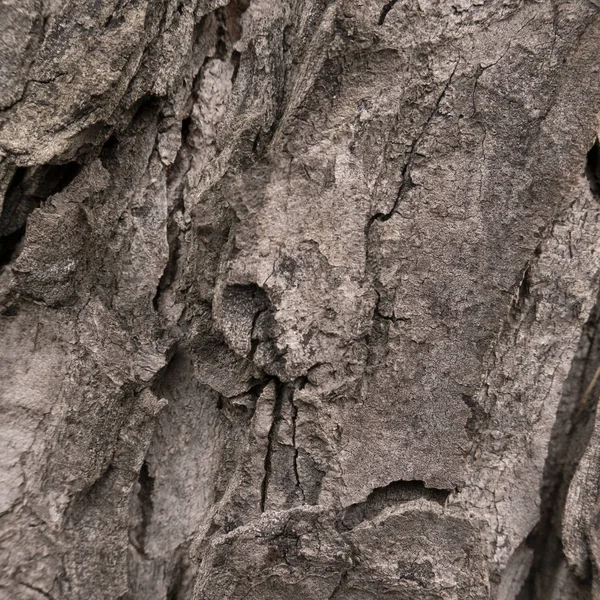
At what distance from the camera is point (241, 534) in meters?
0.92

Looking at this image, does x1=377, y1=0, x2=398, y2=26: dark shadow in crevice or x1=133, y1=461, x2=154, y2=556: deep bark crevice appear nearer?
x1=377, y1=0, x2=398, y2=26: dark shadow in crevice

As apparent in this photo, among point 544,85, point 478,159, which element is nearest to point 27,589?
point 478,159

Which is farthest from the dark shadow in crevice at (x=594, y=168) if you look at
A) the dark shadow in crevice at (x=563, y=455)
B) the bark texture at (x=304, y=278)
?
the dark shadow in crevice at (x=563, y=455)

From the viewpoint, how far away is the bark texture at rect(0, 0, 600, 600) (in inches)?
34.2

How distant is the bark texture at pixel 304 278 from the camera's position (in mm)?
870

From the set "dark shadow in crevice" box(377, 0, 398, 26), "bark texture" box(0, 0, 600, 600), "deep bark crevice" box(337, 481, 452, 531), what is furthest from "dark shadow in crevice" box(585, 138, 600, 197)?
"deep bark crevice" box(337, 481, 452, 531)

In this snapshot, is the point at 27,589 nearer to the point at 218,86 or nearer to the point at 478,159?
the point at 218,86

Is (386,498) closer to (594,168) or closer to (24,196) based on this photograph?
(594,168)

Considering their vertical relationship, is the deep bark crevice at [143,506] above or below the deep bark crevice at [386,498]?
below

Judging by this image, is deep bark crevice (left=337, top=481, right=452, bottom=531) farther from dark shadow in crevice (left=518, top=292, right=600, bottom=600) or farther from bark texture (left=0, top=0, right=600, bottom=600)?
dark shadow in crevice (left=518, top=292, right=600, bottom=600)

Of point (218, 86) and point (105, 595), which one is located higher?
point (218, 86)

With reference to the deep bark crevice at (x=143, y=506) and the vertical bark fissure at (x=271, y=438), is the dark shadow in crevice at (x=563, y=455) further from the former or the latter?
the deep bark crevice at (x=143, y=506)

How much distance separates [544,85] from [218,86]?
1.85 feet

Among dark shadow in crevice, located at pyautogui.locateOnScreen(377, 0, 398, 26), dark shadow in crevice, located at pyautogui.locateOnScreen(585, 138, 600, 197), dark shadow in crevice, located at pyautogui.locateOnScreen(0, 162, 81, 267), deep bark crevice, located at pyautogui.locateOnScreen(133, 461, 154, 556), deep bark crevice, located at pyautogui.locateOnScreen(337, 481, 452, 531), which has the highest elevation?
dark shadow in crevice, located at pyautogui.locateOnScreen(377, 0, 398, 26)
